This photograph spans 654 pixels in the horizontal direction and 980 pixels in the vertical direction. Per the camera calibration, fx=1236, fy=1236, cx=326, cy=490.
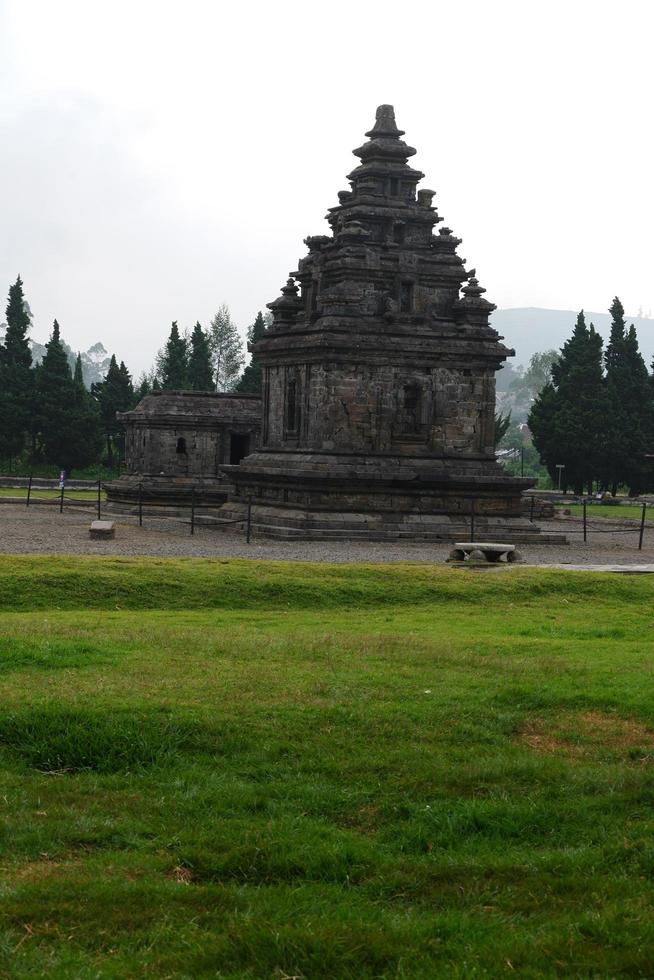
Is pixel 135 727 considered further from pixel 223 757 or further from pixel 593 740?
pixel 593 740

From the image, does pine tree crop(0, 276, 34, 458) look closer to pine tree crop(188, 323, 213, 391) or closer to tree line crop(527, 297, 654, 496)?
pine tree crop(188, 323, 213, 391)

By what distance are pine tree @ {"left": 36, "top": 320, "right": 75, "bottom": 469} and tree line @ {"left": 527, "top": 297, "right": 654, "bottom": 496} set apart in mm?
25591

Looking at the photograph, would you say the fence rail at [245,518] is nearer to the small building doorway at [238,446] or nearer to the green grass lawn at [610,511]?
the green grass lawn at [610,511]

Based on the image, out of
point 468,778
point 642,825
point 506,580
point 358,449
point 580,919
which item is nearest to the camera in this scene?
point 580,919

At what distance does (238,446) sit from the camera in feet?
157

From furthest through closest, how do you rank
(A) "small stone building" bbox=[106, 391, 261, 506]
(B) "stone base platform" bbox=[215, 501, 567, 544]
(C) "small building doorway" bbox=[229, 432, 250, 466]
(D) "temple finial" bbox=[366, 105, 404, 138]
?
(C) "small building doorway" bbox=[229, 432, 250, 466]
(A) "small stone building" bbox=[106, 391, 261, 506]
(D) "temple finial" bbox=[366, 105, 404, 138]
(B) "stone base platform" bbox=[215, 501, 567, 544]

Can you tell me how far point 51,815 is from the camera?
7.54m

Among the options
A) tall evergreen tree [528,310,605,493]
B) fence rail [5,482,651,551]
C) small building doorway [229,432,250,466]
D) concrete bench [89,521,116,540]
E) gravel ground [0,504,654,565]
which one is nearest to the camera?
gravel ground [0,504,654,565]

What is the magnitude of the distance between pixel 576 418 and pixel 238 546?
38453mm

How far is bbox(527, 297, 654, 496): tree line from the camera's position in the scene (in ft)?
208

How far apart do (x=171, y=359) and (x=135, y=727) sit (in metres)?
69.5

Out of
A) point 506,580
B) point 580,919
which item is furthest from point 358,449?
point 580,919

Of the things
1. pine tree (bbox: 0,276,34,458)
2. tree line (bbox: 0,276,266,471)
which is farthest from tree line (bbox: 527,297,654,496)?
pine tree (bbox: 0,276,34,458)

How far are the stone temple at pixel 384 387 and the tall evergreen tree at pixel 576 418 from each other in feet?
92.7
